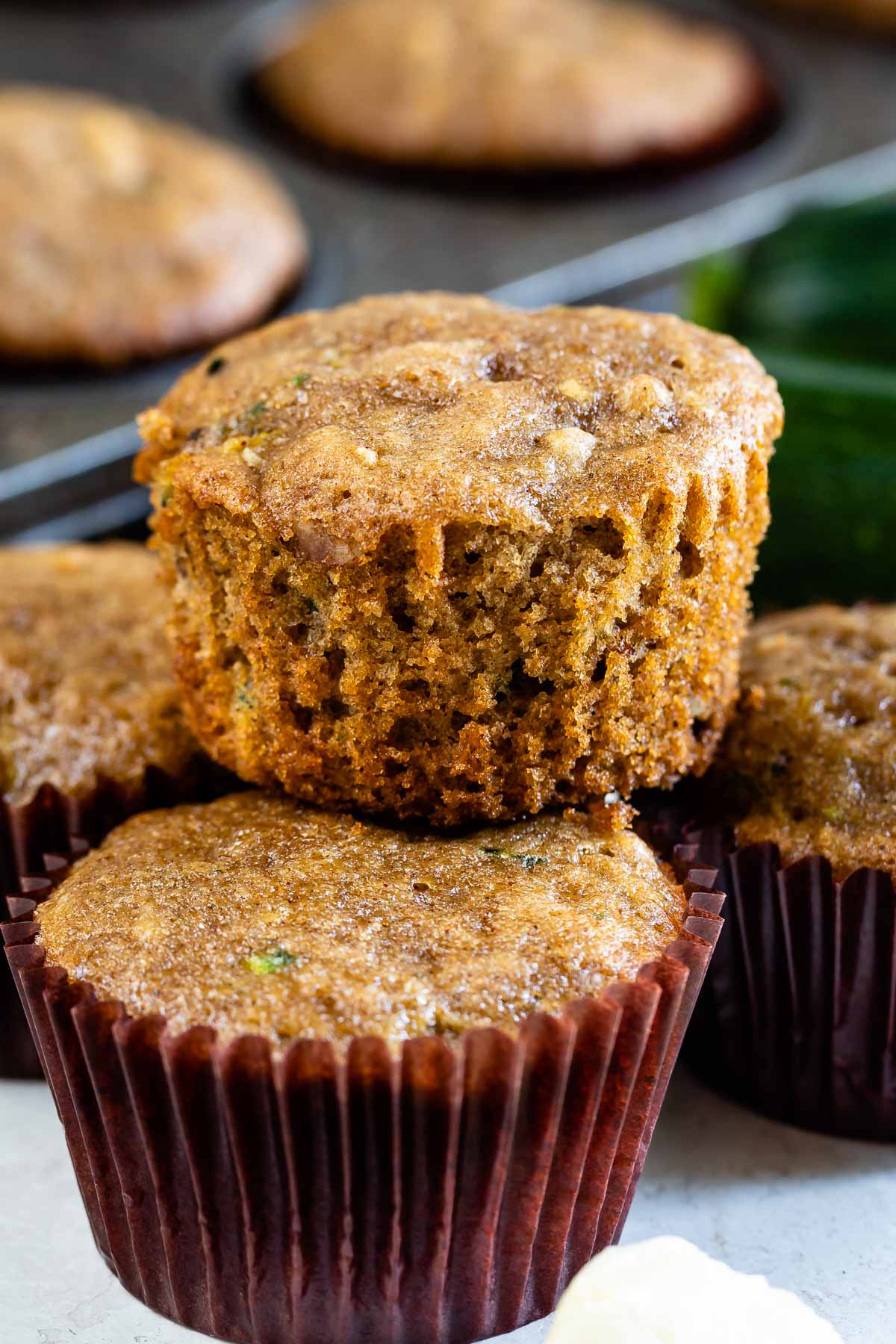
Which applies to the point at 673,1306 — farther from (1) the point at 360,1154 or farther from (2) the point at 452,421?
(2) the point at 452,421

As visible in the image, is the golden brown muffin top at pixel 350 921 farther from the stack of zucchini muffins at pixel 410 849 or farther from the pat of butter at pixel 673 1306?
the pat of butter at pixel 673 1306

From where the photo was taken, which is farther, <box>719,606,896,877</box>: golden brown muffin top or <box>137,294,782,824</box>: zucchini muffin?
<box>719,606,896,877</box>: golden brown muffin top

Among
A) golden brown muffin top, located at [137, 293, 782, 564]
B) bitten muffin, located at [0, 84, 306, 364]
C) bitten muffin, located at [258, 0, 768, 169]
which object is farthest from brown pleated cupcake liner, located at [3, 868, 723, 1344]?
bitten muffin, located at [258, 0, 768, 169]

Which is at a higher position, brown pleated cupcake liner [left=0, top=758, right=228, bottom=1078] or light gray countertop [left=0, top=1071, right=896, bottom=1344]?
brown pleated cupcake liner [left=0, top=758, right=228, bottom=1078]

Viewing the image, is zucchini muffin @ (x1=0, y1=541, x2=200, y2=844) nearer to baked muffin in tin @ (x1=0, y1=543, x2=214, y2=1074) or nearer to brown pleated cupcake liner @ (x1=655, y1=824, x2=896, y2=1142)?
→ baked muffin in tin @ (x1=0, y1=543, x2=214, y2=1074)

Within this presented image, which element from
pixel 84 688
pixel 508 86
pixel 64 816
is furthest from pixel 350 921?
pixel 508 86

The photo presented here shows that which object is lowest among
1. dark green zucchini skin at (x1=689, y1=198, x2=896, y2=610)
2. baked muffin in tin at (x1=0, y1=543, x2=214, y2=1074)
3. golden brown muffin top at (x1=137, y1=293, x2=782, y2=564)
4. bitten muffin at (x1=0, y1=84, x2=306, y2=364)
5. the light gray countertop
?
the light gray countertop

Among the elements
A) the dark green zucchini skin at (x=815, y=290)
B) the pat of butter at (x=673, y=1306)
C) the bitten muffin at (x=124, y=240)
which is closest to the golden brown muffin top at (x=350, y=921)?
the pat of butter at (x=673, y=1306)
